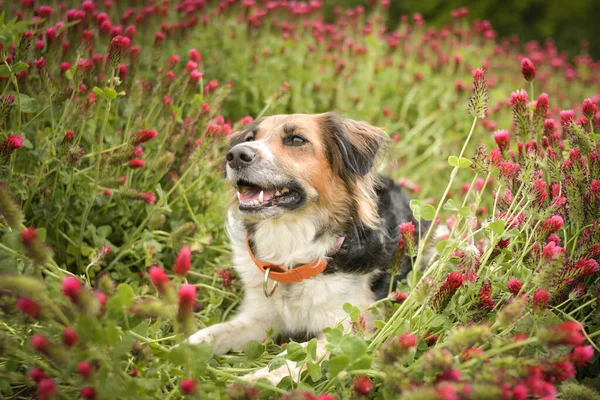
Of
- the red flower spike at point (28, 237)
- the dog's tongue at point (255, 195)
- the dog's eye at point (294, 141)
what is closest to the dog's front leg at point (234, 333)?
the dog's tongue at point (255, 195)

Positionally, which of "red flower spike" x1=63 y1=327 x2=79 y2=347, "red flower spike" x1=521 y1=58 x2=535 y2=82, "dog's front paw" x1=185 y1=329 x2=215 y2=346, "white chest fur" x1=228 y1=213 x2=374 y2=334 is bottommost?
"dog's front paw" x1=185 y1=329 x2=215 y2=346

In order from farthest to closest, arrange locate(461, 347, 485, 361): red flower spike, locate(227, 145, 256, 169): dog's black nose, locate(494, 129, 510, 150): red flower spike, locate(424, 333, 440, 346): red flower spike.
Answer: locate(227, 145, 256, 169): dog's black nose < locate(494, 129, 510, 150): red flower spike < locate(424, 333, 440, 346): red flower spike < locate(461, 347, 485, 361): red flower spike

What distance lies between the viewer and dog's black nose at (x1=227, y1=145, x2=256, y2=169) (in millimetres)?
2797

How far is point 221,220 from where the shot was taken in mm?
3729

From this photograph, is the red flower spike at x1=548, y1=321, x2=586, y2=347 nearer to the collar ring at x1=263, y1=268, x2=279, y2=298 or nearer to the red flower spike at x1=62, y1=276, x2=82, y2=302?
the red flower spike at x1=62, y1=276, x2=82, y2=302

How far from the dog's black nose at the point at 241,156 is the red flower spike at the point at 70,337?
140 cm

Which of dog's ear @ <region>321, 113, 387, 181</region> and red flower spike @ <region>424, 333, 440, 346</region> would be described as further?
dog's ear @ <region>321, 113, 387, 181</region>

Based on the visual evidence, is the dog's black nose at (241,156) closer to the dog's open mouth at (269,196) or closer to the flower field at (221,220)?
the dog's open mouth at (269,196)

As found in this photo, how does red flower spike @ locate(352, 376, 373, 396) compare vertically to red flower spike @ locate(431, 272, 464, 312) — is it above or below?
below

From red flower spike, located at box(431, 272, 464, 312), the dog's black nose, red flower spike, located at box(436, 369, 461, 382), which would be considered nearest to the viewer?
red flower spike, located at box(436, 369, 461, 382)

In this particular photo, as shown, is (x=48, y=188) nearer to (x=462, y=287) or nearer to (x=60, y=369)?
(x=60, y=369)

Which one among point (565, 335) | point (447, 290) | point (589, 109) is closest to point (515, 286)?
point (447, 290)

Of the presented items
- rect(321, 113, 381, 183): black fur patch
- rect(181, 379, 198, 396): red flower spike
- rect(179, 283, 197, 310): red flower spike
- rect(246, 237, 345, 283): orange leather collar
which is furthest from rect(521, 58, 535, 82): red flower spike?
rect(181, 379, 198, 396): red flower spike

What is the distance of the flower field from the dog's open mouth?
37 centimetres
